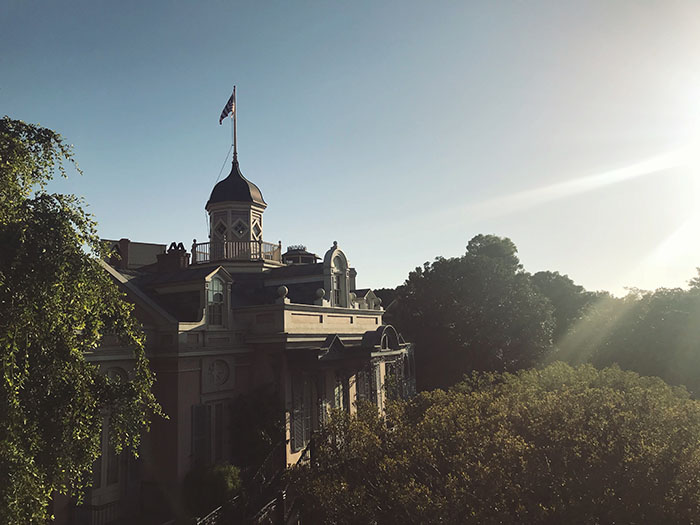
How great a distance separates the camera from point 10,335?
663 cm

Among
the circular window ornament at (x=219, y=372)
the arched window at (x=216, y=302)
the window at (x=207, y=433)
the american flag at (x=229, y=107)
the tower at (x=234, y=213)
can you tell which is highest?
the american flag at (x=229, y=107)

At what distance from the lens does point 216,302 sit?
59.6 feet

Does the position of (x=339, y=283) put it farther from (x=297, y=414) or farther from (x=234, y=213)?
(x=297, y=414)

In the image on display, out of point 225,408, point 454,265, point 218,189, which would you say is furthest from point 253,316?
point 454,265

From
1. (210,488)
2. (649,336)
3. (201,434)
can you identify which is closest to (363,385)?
(201,434)

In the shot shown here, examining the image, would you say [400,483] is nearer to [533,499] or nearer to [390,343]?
[533,499]

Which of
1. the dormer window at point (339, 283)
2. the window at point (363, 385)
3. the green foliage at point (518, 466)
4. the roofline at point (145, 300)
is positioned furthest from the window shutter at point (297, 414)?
the green foliage at point (518, 466)

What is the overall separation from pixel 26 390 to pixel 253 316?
11717 mm

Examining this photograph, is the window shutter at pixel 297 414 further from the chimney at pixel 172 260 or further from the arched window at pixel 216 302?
the chimney at pixel 172 260

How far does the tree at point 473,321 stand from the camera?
127 feet

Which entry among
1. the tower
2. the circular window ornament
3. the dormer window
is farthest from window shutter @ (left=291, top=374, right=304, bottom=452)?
the tower

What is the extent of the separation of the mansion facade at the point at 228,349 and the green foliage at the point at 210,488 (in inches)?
16.8

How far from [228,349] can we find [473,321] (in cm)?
2522

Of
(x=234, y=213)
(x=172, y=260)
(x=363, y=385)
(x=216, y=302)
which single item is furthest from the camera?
(x=234, y=213)
